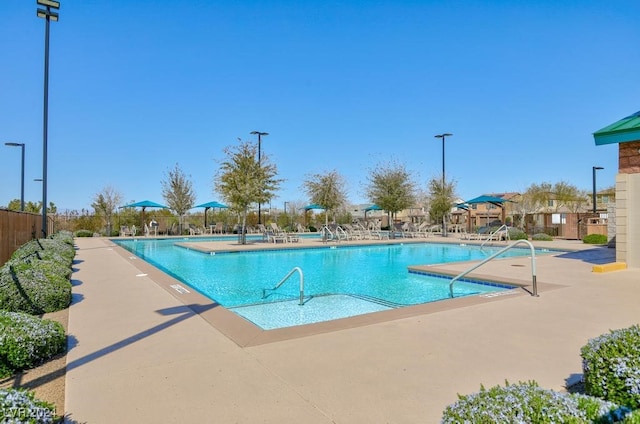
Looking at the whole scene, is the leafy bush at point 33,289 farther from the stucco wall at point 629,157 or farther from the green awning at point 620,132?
the stucco wall at point 629,157

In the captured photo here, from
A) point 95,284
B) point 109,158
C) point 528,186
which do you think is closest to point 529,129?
point 528,186

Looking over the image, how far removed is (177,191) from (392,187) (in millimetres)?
14305

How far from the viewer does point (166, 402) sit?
250 centimetres

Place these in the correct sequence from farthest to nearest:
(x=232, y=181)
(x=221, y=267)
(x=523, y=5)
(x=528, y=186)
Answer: (x=528, y=186) → (x=232, y=181) → (x=523, y=5) → (x=221, y=267)

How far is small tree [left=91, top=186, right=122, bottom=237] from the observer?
25.8 metres

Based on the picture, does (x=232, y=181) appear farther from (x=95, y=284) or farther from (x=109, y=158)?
(x=109, y=158)

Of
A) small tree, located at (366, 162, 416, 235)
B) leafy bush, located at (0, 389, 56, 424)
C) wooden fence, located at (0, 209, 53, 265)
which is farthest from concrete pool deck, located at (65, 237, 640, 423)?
small tree, located at (366, 162, 416, 235)

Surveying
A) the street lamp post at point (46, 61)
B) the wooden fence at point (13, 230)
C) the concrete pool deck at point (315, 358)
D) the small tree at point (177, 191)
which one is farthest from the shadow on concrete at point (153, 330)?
the small tree at point (177, 191)

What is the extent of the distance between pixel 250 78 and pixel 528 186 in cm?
3222

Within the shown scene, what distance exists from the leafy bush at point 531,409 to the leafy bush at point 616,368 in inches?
21.2

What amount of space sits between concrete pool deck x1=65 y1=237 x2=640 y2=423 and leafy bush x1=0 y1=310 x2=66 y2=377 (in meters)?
0.20

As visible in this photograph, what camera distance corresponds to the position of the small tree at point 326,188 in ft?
74.3

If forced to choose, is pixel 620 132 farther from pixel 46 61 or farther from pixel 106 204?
pixel 106 204

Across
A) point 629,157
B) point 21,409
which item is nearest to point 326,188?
point 629,157
